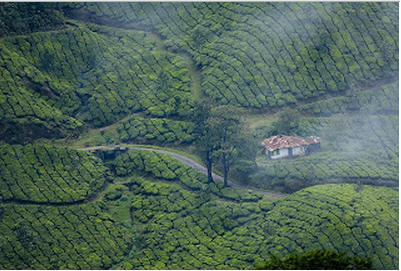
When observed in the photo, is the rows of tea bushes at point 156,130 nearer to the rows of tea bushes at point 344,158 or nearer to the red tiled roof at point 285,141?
the red tiled roof at point 285,141

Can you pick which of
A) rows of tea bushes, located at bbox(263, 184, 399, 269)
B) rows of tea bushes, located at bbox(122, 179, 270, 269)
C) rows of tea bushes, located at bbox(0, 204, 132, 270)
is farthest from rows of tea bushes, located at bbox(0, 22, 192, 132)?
rows of tea bushes, located at bbox(263, 184, 399, 269)

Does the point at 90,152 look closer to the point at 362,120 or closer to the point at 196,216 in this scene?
the point at 196,216

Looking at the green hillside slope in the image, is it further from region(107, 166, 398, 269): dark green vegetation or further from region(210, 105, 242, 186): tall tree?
region(210, 105, 242, 186): tall tree

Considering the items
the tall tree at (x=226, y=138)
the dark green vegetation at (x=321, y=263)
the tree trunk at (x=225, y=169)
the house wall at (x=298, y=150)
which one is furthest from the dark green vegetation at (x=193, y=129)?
the dark green vegetation at (x=321, y=263)

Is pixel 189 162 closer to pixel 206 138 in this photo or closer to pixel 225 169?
pixel 206 138

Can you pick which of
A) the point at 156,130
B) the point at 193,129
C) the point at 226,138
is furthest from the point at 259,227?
the point at 156,130
